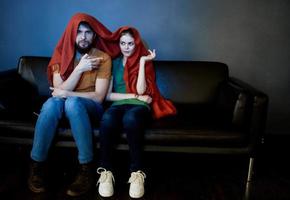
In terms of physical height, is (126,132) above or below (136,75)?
below

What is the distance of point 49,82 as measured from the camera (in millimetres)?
2332

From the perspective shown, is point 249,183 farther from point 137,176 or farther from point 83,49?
point 83,49

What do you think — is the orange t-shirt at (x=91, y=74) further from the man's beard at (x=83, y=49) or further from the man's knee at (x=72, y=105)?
the man's knee at (x=72, y=105)

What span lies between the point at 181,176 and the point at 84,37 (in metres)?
1.05

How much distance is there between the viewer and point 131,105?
6.69 feet

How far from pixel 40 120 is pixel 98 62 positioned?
20.0 inches

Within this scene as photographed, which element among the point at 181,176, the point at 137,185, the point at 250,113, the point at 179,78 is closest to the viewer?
the point at 137,185

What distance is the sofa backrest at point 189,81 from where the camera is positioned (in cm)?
238

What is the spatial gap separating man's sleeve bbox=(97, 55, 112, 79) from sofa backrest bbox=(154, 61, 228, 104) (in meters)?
0.42

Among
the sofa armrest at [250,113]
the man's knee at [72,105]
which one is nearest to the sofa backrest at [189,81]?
the sofa armrest at [250,113]

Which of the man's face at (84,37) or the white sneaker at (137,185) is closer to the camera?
the white sneaker at (137,185)

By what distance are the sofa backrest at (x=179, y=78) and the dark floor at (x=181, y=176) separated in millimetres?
446

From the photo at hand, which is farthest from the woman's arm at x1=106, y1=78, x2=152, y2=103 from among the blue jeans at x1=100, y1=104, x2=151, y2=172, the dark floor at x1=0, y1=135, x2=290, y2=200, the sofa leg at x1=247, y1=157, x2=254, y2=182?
the sofa leg at x1=247, y1=157, x2=254, y2=182

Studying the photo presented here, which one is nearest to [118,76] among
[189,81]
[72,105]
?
[72,105]
